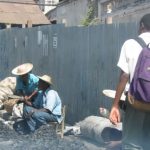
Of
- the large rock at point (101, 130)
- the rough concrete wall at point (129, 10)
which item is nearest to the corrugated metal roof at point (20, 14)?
the rough concrete wall at point (129, 10)

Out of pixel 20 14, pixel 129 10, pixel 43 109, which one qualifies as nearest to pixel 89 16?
pixel 20 14

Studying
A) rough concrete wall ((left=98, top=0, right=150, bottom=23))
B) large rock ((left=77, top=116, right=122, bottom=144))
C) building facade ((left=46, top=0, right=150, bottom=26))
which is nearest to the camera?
large rock ((left=77, top=116, right=122, bottom=144))

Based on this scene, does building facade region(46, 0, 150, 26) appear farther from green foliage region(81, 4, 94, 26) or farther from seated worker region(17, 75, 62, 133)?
seated worker region(17, 75, 62, 133)

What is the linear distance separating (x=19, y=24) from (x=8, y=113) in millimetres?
12217

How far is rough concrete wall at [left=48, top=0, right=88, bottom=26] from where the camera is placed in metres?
21.9

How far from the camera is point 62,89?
11117 millimetres

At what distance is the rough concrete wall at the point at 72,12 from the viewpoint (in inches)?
861

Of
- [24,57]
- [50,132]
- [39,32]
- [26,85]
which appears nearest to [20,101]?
[26,85]

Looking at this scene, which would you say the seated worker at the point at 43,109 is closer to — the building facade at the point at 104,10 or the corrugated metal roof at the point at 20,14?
the building facade at the point at 104,10

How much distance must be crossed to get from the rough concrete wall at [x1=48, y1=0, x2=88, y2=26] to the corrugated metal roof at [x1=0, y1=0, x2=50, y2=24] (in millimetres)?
1017

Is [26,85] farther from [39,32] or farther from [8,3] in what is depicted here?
[8,3]

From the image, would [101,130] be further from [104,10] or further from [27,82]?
[104,10]

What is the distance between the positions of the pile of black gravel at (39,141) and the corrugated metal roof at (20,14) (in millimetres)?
13674

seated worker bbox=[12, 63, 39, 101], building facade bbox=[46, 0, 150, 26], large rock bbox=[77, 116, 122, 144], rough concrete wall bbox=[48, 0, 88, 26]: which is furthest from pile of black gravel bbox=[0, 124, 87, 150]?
rough concrete wall bbox=[48, 0, 88, 26]
